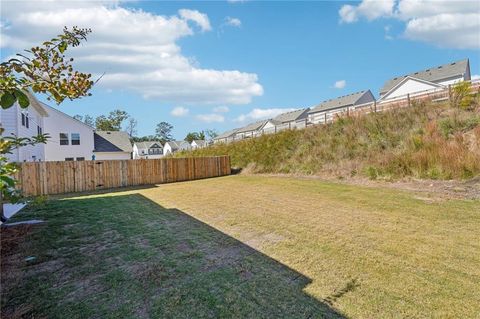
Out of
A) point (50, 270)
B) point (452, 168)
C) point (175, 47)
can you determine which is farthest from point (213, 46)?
point (50, 270)

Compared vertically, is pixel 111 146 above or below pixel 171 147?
below

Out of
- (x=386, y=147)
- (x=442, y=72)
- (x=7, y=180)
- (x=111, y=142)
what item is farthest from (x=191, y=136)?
(x=7, y=180)

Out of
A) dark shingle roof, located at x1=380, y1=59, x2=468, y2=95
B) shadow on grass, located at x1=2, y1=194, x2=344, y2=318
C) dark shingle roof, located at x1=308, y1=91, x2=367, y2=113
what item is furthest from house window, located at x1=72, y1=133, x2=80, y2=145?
dark shingle roof, located at x1=380, y1=59, x2=468, y2=95

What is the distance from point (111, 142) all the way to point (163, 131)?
5555cm

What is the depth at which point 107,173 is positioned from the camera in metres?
13.9

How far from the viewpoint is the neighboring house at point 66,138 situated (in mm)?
23672

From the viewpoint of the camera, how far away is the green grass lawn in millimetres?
2525

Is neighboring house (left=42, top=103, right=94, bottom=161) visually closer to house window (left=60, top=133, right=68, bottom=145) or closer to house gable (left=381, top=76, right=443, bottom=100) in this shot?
house window (left=60, top=133, right=68, bottom=145)

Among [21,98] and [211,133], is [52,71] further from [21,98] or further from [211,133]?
[211,133]

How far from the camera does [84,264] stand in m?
3.57

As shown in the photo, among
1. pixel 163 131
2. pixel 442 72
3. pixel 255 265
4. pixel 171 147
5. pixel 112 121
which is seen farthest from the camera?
pixel 163 131

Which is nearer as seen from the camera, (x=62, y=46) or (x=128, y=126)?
(x=62, y=46)

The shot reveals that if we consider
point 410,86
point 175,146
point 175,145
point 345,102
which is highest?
point 410,86

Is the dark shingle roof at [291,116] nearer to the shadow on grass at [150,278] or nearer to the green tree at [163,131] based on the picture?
the shadow on grass at [150,278]
